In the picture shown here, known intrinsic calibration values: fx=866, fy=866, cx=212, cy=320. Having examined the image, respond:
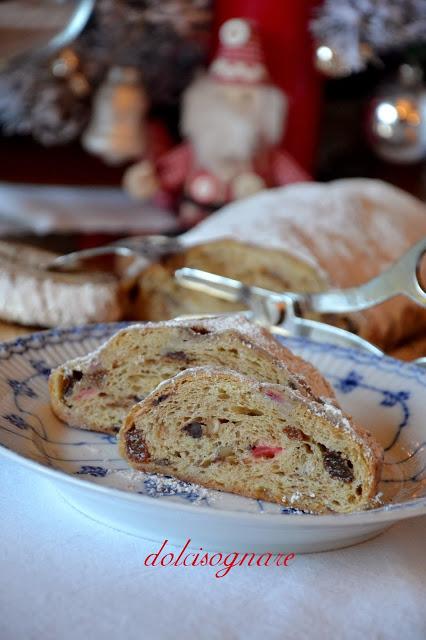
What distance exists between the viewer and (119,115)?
8.84 feet

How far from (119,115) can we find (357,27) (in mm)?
770

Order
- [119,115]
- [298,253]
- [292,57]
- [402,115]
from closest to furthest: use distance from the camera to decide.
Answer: [298,253] < [292,57] < [119,115] < [402,115]

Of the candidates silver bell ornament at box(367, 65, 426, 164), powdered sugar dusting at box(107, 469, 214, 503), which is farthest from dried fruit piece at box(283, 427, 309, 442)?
silver bell ornament at box(367, 65, 426, 164)

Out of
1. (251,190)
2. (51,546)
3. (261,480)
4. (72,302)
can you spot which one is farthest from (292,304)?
(251,190)

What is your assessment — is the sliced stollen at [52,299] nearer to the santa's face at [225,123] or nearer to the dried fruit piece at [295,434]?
the dried fruit piece at [295,434]

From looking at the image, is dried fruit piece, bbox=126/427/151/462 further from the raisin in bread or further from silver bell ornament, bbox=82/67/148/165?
silver bell ornament, bbox=82/67/148/165

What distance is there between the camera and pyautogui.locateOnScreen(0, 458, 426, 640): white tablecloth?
722 mm

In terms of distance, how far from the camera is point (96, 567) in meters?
0.80

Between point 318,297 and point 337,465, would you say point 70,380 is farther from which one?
point 318,297

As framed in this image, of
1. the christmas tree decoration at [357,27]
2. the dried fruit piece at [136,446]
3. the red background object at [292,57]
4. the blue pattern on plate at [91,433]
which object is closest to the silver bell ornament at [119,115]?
the red background object at [292,57]

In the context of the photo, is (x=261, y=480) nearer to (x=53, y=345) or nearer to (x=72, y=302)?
(x=53, y=345)

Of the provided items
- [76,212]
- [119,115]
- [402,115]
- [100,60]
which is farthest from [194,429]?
[402,115]

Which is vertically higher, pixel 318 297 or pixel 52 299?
pixel 318 297

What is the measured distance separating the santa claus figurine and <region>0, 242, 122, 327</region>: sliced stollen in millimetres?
984
